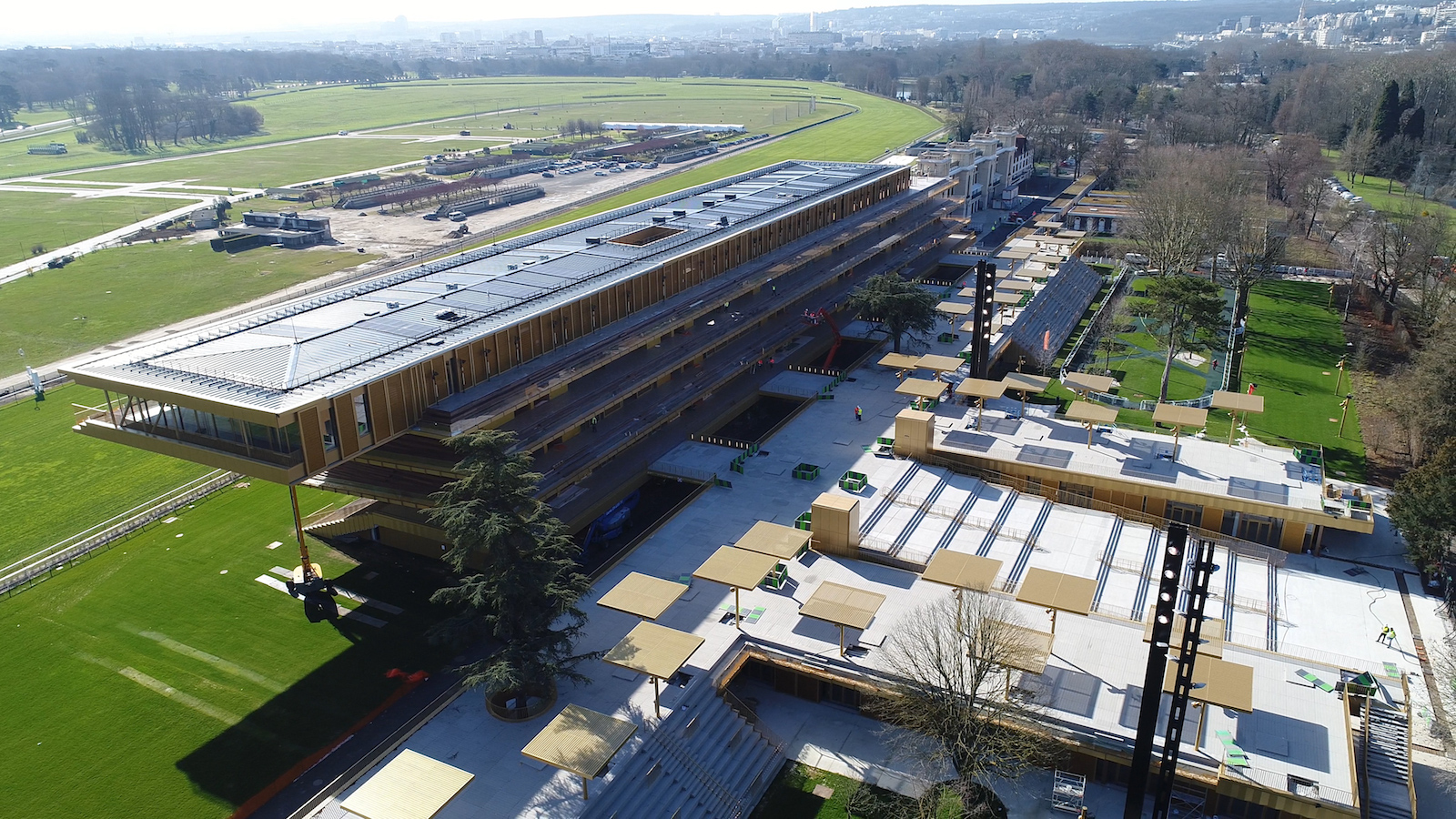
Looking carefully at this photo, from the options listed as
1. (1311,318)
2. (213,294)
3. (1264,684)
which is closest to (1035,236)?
(1311,318)

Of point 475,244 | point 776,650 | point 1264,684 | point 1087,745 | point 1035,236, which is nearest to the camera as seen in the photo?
point 1087,745

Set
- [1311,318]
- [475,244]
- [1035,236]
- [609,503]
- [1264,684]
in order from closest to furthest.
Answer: [1264,684] < [609,503] < [1311,318] < [1035,236] < [475,244]

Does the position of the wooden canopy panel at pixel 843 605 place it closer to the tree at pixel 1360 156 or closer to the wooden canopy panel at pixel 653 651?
the wooden canopy panel at pixel 653 651

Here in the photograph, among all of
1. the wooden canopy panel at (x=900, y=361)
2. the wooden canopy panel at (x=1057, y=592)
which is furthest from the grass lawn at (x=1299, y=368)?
the wooden canopy panel at (x=1057, y=592)

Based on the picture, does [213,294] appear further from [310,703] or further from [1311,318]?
[1311,318]

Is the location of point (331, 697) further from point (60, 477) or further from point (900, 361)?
point (900, 361)

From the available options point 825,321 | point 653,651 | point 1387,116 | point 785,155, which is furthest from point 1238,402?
point 785,155
